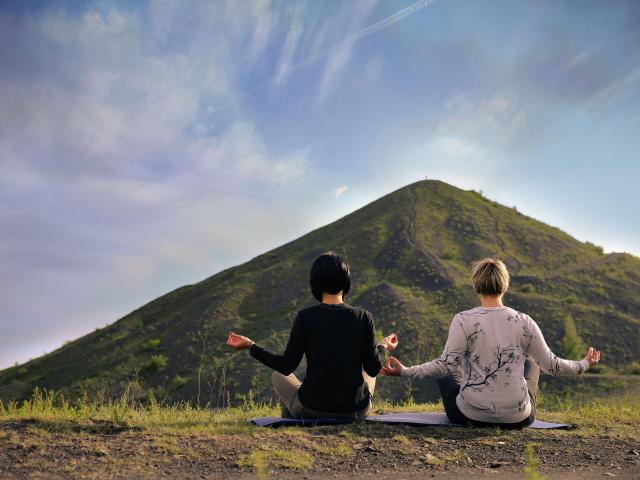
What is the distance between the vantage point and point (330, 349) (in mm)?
6406

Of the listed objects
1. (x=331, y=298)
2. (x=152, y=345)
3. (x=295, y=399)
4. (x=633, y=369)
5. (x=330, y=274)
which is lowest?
(x=633, y=369)

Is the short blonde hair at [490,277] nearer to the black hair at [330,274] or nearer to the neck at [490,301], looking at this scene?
the neck at [490,301]

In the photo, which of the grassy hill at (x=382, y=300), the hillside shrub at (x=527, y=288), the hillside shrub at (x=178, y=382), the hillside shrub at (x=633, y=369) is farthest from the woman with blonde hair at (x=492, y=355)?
the hillside shrub at (x=527, y=288)

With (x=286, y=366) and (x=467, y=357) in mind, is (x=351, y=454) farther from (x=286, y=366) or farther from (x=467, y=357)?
(x=467, y=357)

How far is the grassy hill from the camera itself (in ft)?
89.6

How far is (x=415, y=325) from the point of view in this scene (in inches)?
1102

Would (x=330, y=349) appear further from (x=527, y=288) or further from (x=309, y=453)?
(x=527, y=288)

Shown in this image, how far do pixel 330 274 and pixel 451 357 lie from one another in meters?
1.58

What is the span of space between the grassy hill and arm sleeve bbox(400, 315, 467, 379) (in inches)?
629

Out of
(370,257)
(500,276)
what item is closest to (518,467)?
(500,276)

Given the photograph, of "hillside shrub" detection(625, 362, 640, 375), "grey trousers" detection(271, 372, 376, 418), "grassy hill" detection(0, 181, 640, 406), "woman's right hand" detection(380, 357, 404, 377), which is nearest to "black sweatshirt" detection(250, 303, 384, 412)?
"woman's right hand" detection(380, 357, 404, 377)

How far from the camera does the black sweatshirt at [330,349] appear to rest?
6.35 metres

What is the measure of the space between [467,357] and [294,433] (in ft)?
6.52

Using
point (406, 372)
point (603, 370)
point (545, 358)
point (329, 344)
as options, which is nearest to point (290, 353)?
point (329, 344)
